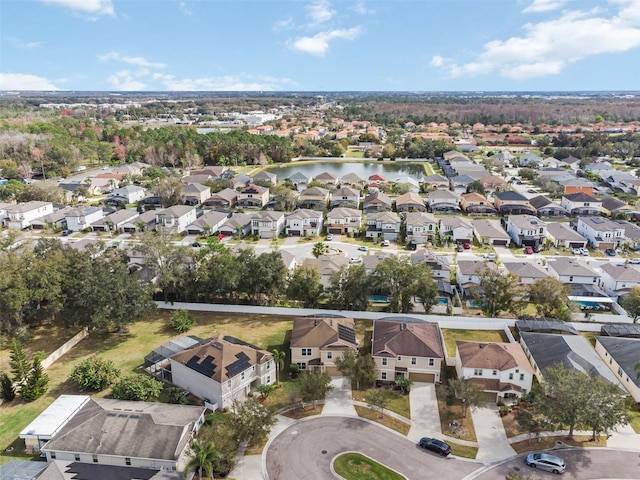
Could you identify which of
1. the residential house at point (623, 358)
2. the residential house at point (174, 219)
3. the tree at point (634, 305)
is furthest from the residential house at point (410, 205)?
the residential house at point (623, 358)

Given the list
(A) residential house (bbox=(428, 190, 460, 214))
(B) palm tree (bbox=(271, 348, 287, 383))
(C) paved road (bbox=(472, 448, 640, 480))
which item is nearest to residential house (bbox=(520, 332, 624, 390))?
(C) paved road (bbox=(472, 448, 640, 480))

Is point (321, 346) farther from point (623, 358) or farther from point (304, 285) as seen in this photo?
point (623, 358)

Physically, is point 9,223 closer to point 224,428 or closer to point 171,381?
point 171,381

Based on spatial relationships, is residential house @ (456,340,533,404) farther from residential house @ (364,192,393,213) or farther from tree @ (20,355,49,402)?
residential house @ (364,192,393,213)

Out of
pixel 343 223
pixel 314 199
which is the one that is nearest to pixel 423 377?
pixel 343 223

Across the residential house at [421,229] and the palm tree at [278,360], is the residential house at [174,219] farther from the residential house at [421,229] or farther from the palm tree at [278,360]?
the palm tree at [278,360]

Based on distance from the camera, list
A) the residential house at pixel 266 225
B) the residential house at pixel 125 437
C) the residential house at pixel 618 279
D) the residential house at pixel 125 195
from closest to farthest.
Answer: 1. the residential house at pixel 125 437
2. the residential house at pixel 618 279
3. the residential house at pixel 266 225
4. the residential house at pixel 125 195
